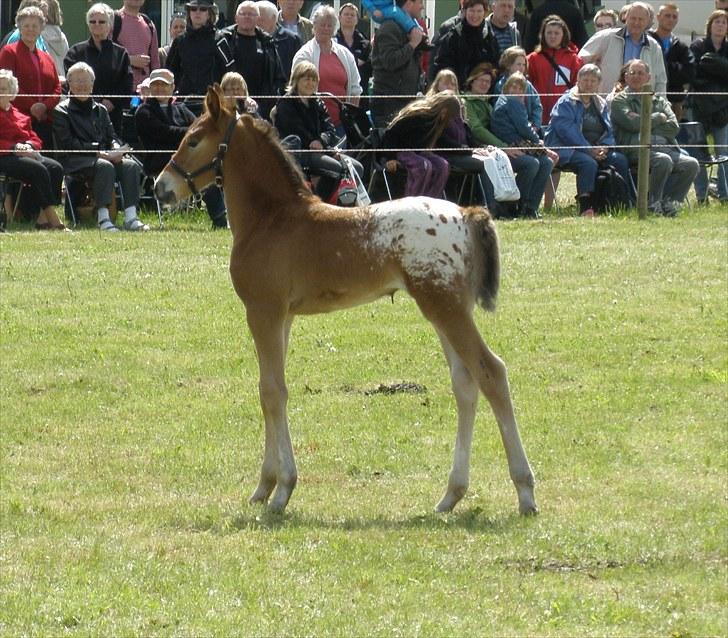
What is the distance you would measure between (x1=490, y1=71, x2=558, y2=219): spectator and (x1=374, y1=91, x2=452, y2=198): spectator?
38.6 inches

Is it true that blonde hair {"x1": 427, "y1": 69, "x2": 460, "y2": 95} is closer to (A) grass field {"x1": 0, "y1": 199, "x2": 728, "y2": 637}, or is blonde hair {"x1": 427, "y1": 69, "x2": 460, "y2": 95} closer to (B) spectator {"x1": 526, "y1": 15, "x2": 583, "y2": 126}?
(A) grass field {"x1": 0, "y1": 199, "x2": 728, "y2": 637}

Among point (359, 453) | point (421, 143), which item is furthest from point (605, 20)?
point (359, 453)

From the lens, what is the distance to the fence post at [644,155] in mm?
17484

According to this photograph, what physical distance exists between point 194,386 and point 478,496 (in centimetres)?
348

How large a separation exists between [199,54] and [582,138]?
4.54m

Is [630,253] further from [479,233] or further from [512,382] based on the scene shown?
[479,233]

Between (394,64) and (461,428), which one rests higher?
(394,64)

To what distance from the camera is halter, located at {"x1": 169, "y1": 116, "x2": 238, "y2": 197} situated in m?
→ 8.79

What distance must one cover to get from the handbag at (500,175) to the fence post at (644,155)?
1.43m

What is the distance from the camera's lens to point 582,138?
18188 millimetres

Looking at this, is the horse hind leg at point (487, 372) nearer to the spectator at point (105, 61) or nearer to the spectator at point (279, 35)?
the spectator at point (105, 61)

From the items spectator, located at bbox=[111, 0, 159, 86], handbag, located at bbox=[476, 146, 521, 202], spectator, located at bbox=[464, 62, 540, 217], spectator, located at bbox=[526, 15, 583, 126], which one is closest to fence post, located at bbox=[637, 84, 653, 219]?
spectator, located at bbox=[464, 62, 540, 217]

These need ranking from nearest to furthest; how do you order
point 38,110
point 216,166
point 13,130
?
point 216,166, point 13,130, point 38,110

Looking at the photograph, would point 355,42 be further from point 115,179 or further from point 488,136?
point 115,179
